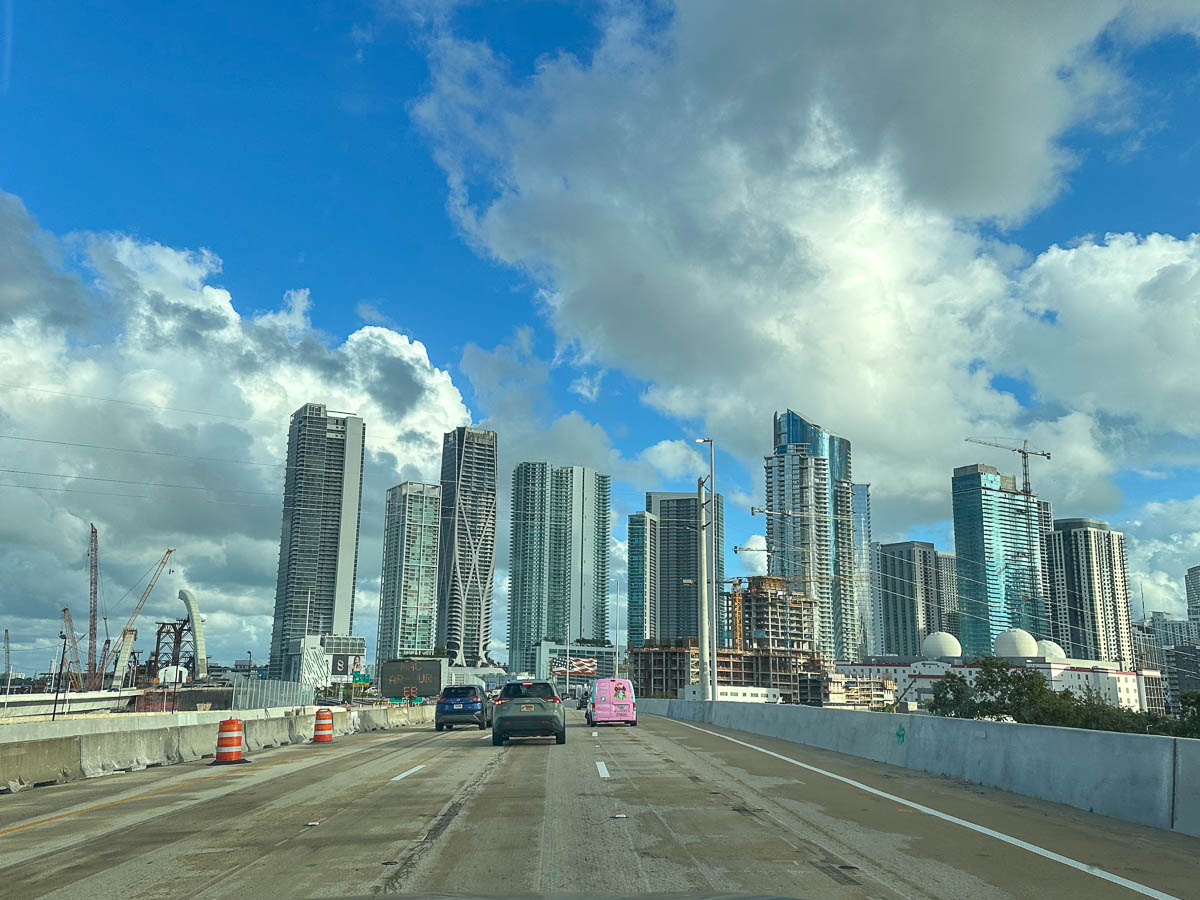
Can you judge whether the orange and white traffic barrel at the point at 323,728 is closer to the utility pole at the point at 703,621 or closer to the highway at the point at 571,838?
the highway at the point at 571,838

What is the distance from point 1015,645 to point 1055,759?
18130 cm

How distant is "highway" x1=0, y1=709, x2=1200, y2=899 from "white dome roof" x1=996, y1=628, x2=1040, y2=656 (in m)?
177

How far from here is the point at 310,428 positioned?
198m

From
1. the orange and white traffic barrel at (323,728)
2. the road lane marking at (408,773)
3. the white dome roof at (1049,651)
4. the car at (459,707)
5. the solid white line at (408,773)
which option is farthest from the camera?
the white dome roof at (1049,651)

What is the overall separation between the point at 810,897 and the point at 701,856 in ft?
6.12

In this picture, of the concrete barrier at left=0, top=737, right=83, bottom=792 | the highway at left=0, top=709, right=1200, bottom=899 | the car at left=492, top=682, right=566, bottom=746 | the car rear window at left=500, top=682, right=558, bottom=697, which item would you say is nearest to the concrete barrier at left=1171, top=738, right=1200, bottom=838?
the highway at left=0, top=709, right=1200, bottom=899

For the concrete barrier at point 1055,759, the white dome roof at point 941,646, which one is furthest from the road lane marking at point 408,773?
the white dome roof at point 941,646

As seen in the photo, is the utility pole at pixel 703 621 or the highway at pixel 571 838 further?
the utility pole at pixel 703 621

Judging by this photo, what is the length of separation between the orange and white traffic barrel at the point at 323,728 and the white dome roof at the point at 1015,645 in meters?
170

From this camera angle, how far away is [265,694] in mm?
47438

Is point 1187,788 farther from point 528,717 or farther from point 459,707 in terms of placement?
point 459,707

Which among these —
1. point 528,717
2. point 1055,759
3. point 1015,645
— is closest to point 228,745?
point 528,717

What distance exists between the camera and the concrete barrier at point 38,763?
16.2 m

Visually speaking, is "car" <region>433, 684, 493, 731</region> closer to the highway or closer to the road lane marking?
the road lane marking
